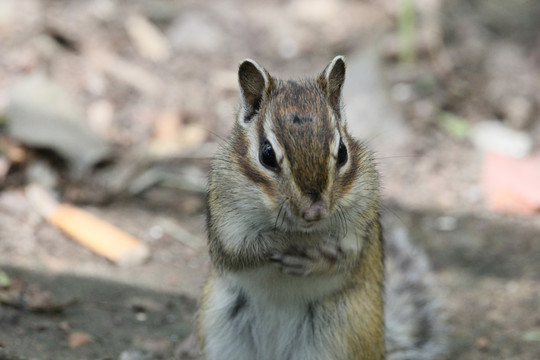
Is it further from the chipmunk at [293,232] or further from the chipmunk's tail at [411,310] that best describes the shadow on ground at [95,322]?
the chipmunk's tail at [411,310]

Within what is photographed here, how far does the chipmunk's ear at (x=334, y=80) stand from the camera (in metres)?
3.55

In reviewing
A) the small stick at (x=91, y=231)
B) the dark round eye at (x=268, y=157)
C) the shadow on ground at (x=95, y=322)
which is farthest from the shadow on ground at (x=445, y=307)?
the dark round eye at (x=268, y=157)

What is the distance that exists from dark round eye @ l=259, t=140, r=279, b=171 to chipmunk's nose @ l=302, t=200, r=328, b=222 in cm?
24

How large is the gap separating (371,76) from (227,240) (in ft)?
13.3

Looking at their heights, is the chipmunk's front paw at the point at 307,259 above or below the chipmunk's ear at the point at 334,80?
below

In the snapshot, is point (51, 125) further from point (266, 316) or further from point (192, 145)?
point (266, 316)

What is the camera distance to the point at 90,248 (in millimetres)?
5258

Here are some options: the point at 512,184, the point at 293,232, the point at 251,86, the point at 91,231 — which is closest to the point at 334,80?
the point at 251,86

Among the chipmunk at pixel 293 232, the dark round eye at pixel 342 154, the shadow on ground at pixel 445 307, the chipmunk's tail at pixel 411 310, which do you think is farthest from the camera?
the chipmunk's tail at pixel 411 310

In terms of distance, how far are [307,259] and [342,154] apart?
1.56ft

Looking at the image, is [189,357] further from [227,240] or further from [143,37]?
[143,37]

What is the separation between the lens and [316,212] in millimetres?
2990

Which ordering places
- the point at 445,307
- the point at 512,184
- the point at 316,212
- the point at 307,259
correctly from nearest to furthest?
the point at 316,212 < the point at 307,259 < the point at 445,307 < the point at 512,184

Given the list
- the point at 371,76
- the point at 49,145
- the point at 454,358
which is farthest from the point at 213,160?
the point at 371,76
